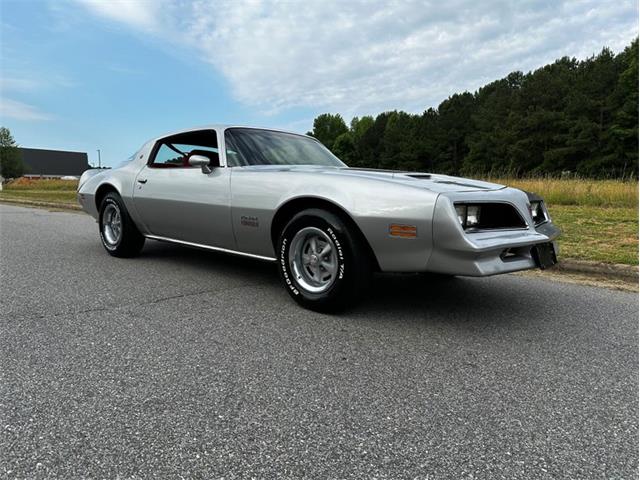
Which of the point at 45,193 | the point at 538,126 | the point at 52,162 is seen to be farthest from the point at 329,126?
the point at 45,193

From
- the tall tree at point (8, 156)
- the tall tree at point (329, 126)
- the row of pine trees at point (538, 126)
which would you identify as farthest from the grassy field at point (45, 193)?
the tall tree at point (329, 126)

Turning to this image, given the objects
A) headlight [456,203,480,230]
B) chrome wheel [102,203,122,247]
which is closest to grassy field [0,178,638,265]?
headlight [456,203,480,230]

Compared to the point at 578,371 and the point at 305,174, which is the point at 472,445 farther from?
the point at 305,174

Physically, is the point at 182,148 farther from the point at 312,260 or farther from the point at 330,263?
the point at 330,263

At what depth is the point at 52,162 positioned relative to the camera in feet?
334

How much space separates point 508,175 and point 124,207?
1242cm

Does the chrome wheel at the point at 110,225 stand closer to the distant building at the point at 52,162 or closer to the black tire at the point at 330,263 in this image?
the black tire at the point at 330,263

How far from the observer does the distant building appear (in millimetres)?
97625

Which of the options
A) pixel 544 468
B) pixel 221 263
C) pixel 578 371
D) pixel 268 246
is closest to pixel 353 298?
pixel 268 246

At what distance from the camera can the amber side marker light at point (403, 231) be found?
2.72 m

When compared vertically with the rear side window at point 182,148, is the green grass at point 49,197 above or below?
below

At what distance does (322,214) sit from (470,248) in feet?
3.27

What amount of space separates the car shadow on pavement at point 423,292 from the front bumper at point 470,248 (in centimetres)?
55

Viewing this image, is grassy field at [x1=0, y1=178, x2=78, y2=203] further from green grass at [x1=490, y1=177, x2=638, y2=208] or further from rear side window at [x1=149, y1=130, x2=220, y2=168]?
green grass at [x1=490, y1=177, x2=638, y2=208]
